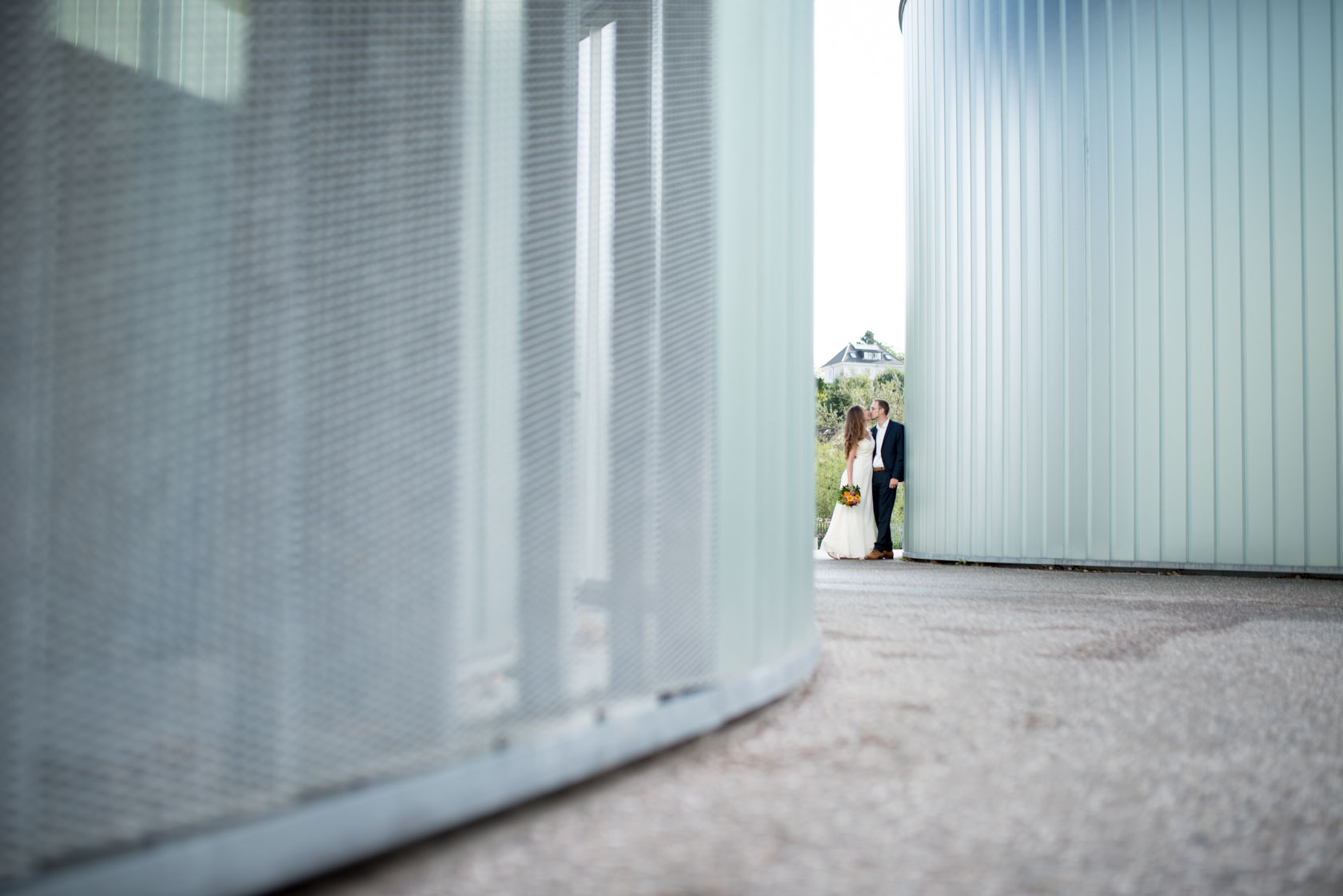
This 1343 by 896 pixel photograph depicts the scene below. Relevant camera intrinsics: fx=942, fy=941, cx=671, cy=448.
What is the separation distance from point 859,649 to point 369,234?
2.05m

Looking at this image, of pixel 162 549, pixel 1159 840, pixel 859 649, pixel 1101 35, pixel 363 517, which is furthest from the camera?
pixel 1101 35

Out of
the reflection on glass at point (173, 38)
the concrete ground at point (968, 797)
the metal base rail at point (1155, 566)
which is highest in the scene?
the reflection on glass at point (173, 38)

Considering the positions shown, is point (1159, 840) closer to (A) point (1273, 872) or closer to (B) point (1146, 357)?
(A) point (1273, 872)

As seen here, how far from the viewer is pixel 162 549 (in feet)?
3.19

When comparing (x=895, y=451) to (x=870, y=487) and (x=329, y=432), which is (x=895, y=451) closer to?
(x=870, y=487)

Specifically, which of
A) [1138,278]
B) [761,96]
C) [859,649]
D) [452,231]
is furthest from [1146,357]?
[452,231]

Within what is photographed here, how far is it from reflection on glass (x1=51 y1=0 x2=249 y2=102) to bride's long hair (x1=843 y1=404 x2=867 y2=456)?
7327 millimetres

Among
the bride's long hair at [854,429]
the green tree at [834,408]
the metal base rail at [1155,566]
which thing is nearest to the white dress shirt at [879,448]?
the bride's long hair at [854,429]

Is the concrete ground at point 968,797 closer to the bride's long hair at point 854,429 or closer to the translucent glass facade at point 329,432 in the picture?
the translucent glass facade at point 329,432

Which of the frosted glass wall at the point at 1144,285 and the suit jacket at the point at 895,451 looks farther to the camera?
the suit jacket at the point at 895,451

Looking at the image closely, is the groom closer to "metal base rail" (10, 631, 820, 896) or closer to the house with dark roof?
"metal base rail" (10, 631, 820, 896)

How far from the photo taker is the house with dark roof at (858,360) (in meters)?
30.1

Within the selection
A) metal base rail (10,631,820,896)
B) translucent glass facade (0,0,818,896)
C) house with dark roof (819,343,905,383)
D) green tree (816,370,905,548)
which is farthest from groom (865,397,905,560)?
house with dark roof (819,343,905,383)

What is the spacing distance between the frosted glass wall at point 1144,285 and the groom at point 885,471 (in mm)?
802
